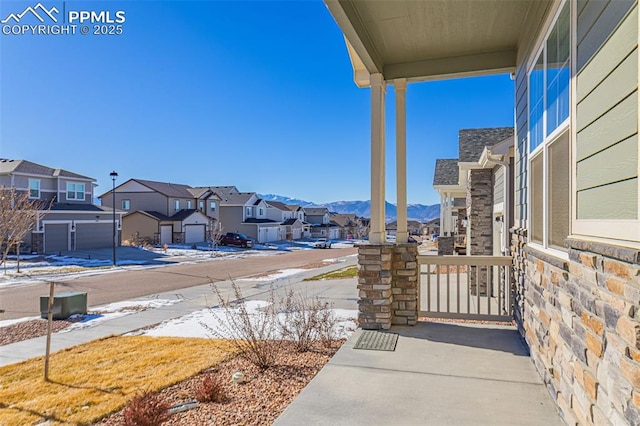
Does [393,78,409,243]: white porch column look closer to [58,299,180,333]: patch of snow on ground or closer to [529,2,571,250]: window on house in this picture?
[529,2,571,250]: window on house

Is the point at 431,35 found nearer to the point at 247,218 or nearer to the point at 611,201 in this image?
the point at 611,201

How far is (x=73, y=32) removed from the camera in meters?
8.58

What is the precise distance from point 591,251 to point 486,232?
7.78 meters

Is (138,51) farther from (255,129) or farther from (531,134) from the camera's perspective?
(255,129)

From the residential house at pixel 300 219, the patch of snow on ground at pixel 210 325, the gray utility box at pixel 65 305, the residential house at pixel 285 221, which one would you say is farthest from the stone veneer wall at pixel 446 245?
the residential house at pixel 300 219

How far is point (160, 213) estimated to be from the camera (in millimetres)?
32281

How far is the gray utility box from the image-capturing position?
24.5 feet

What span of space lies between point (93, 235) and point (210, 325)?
22499 mm

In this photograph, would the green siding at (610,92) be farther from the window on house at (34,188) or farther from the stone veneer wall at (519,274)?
the window on house at (34,188)

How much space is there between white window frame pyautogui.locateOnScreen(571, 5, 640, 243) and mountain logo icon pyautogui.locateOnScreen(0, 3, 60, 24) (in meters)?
10.3

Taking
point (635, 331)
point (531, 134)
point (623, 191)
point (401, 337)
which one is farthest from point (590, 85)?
point (401, 337)

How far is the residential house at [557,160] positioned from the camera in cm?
160

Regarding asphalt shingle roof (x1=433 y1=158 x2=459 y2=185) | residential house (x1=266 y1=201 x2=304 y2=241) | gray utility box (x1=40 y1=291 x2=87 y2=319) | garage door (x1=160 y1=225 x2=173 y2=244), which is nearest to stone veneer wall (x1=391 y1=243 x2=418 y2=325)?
gray utility box (x1=40 y1=291 x2=87 y2=319)

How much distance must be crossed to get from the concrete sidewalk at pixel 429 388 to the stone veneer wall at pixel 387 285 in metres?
0.59
